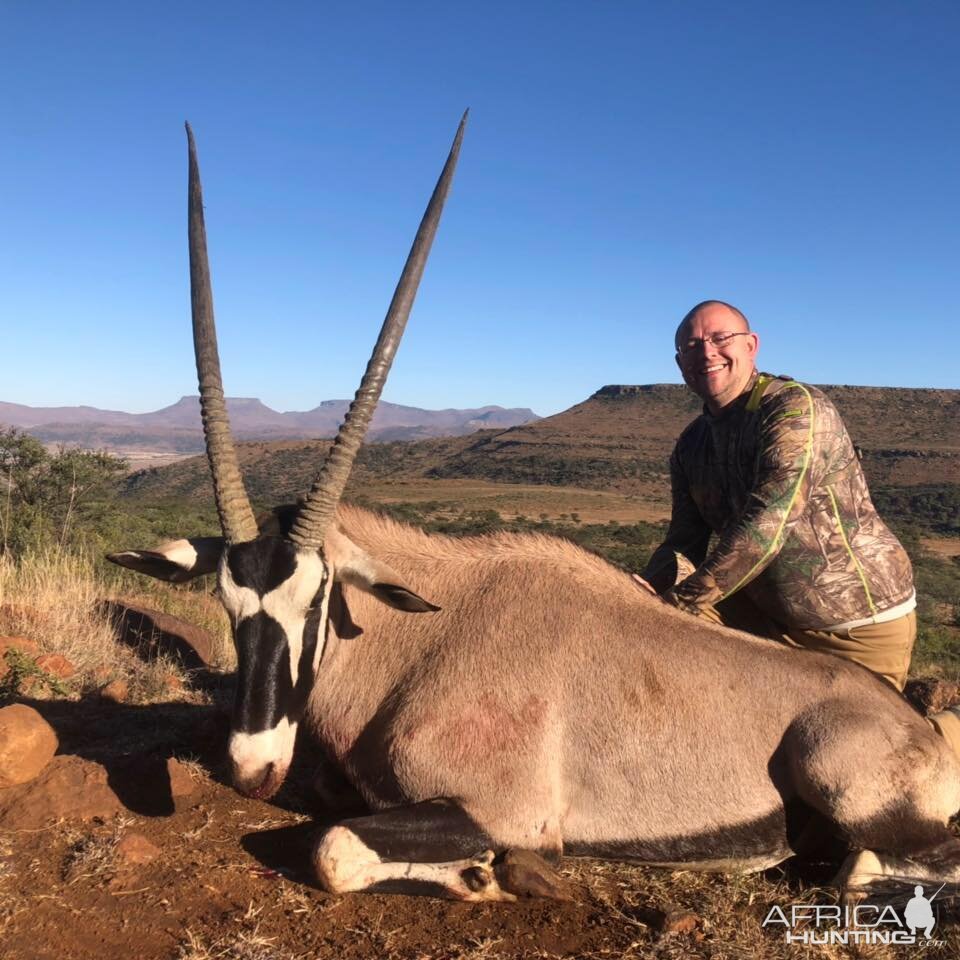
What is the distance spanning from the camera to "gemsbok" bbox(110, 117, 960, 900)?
139 inches

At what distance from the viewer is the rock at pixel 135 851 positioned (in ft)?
11.8

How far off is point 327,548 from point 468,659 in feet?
2.78

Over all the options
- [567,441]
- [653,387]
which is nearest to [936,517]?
[567,441]

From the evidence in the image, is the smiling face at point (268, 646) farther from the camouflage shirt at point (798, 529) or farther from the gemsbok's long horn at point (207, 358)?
the camouflage shirt at point (798, 529)

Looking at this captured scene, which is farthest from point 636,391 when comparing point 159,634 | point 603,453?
point 159,634

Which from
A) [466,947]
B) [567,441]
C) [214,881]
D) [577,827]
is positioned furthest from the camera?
[567,441]

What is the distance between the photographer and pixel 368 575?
3.83 meters

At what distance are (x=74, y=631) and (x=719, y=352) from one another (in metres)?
5.57

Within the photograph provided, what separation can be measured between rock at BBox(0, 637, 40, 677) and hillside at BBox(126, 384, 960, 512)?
35499mm

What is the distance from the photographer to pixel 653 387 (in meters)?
101

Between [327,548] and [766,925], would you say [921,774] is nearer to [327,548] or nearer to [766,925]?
[766,925]

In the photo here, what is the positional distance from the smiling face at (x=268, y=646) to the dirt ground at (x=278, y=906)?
507 millimetres

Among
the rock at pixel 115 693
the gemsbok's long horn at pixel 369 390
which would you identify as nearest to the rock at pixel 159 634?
the rock at pixel 115 693

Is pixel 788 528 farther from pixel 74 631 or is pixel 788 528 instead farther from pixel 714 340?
pixel 74 631
